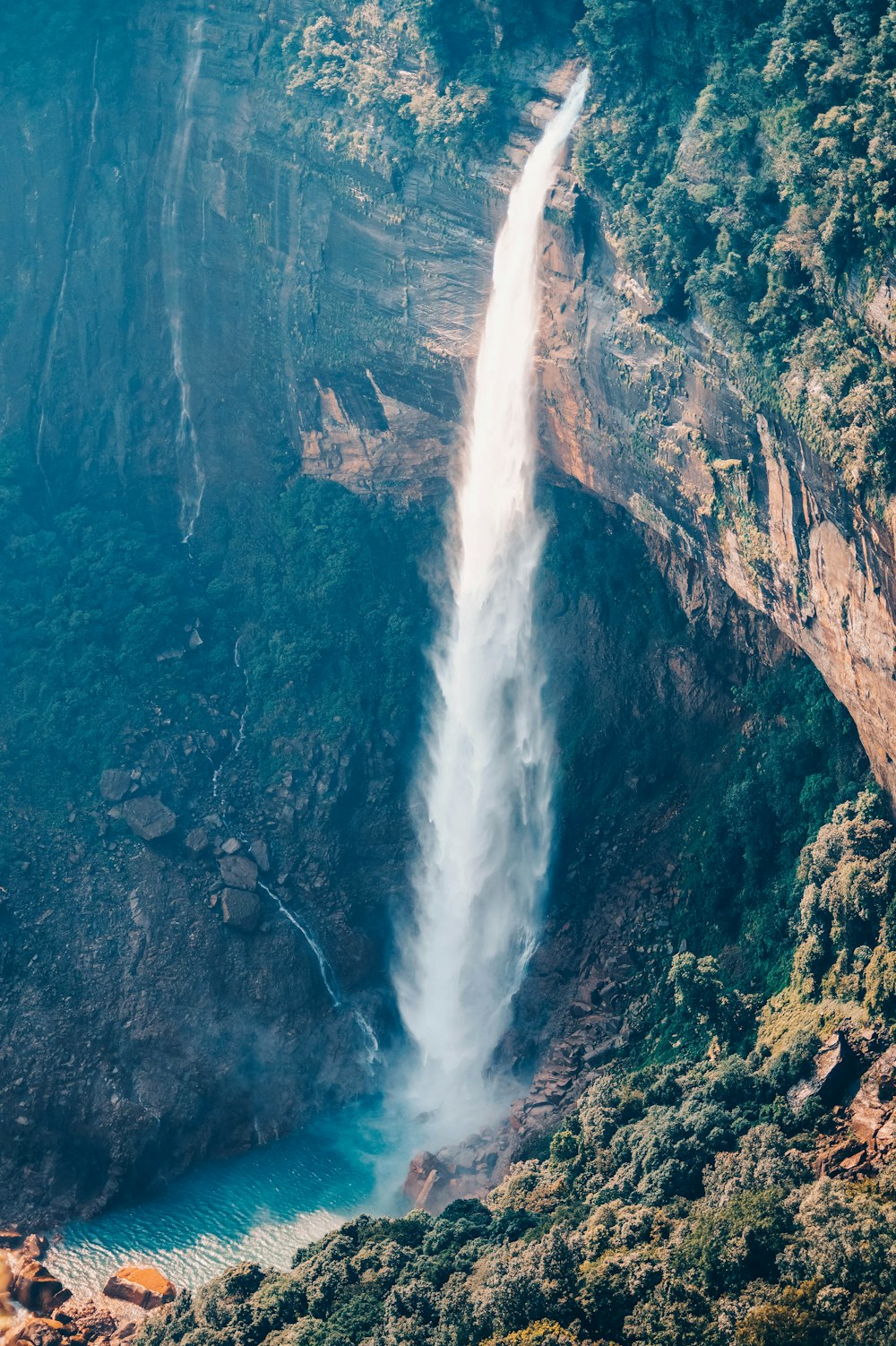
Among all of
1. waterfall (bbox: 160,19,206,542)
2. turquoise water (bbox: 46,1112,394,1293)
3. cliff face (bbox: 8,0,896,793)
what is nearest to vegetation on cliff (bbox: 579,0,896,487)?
cliff face (bbox: 8,0,896,793)

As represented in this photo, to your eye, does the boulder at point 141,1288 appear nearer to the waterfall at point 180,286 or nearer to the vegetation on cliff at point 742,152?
the waterfall at point 180,286

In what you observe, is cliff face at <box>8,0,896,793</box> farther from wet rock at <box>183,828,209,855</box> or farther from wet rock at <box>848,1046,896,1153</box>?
wet rock at <box>848,1046,896,1153</box>

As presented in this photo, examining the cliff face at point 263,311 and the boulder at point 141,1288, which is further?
the cliff face at point 263,311

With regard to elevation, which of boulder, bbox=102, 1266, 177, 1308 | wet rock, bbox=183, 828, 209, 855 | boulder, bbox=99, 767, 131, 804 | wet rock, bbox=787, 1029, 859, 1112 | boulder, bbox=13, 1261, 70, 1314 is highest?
wet rock, bbox=787, 1029, 859, 1112

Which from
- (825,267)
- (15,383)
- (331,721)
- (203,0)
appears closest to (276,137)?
(203,0)

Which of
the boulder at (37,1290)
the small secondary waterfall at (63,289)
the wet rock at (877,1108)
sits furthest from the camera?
the small secondary waterfall at (63,289)

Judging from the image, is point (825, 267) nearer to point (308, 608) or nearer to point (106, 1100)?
point (308, 608)

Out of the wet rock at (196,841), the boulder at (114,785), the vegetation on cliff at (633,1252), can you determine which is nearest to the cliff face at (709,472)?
the vegetation on cliff at (633,1252)

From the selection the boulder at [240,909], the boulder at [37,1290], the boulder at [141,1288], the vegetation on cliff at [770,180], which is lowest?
the boulder at [37,1290]

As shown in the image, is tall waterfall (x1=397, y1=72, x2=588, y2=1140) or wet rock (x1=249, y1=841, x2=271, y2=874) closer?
tall waterfall (x1=397, y1=72, x2=588, y2=1140)
